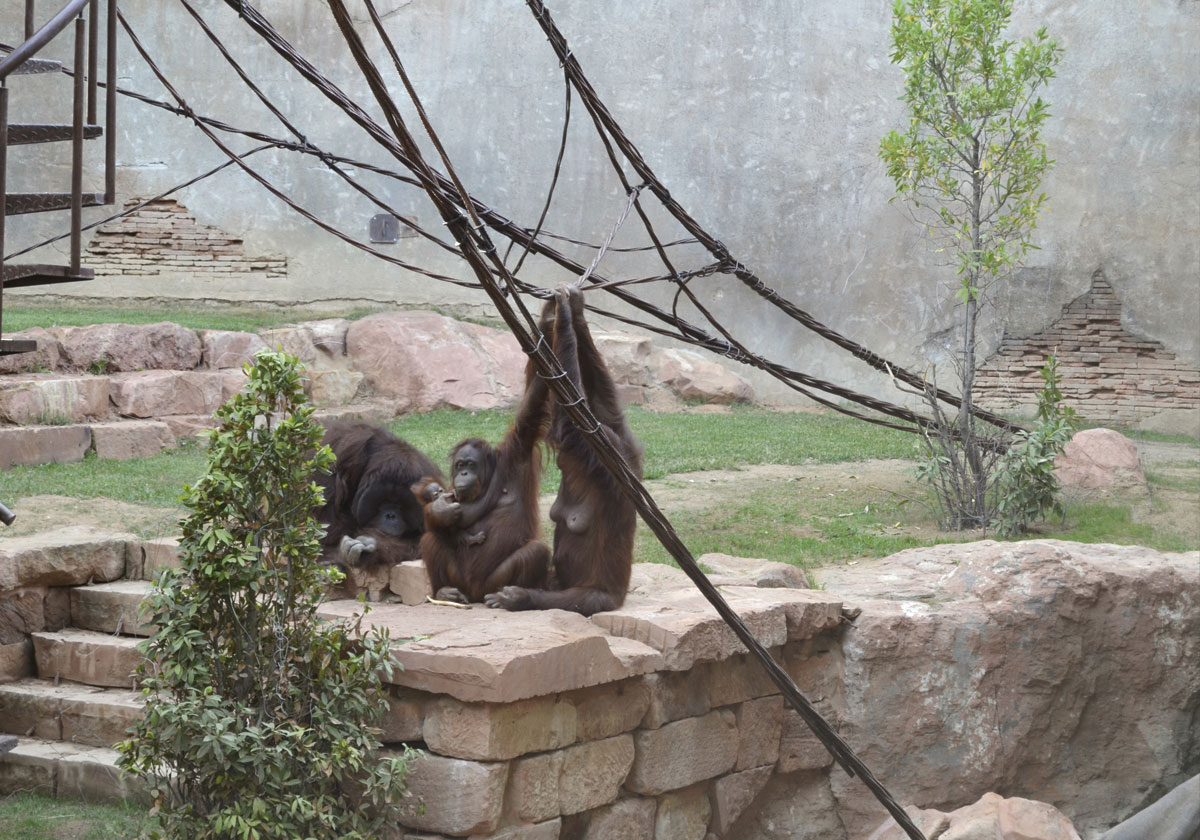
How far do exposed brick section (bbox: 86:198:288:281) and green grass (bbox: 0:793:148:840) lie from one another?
11.3m

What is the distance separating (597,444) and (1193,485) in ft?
26.4

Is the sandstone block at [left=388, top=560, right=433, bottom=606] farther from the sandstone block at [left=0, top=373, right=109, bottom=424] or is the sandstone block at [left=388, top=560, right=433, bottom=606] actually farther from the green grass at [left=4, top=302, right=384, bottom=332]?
the green grass at [left=4, top=302, right=384, bottom=332]

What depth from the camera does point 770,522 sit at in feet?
28.2

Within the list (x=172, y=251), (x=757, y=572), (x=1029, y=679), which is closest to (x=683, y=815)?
(x=757, y=572)

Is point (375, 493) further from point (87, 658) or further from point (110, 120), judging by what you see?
point (110, 120)

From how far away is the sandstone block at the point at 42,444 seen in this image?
9.16 metres

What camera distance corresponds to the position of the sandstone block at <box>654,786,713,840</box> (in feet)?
16.8

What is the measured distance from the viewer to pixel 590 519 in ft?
17.3

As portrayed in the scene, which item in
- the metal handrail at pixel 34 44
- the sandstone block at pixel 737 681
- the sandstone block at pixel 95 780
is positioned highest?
the metal handrail at pixel 34 44

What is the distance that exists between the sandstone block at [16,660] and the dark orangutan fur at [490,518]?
6.70ft

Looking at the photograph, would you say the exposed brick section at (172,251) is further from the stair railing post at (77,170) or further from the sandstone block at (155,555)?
the stair railing post at (77,170)

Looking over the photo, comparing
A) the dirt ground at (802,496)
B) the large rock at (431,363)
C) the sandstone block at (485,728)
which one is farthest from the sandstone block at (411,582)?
the large rock at (431,363)

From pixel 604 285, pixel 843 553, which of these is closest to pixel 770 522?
pixel 843 553

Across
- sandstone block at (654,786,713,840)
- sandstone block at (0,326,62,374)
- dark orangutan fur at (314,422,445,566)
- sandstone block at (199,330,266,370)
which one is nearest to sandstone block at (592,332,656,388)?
sandstone block at (199,330,266,370)
